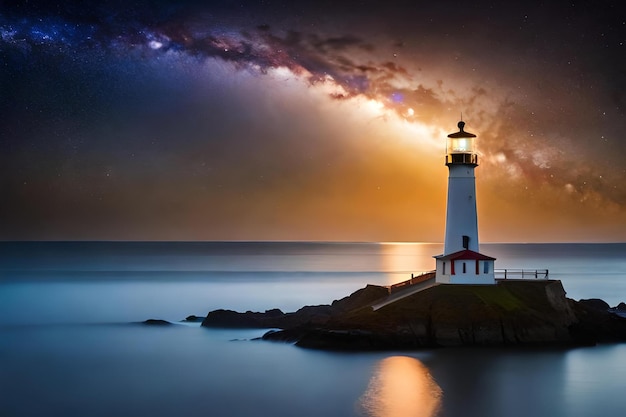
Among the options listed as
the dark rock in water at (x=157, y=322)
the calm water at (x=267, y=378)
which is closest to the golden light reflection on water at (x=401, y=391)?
the calm water at (x=267, y=378)

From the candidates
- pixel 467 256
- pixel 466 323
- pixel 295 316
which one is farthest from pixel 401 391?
pixel 295 316

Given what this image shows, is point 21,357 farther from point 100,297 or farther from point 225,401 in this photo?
point 100,297

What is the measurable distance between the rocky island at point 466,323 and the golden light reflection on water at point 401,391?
1.88 metres

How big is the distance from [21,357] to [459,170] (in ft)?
73.8

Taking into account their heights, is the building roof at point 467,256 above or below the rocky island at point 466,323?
above

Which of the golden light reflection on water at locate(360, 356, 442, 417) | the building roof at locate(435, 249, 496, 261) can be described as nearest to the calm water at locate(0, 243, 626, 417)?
the golden light reflection on water at locate(360, 356, 442, 417)

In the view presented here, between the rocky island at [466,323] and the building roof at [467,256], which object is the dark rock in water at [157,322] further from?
the building roof at [467,256]

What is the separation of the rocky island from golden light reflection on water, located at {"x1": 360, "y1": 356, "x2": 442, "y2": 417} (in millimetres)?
1884

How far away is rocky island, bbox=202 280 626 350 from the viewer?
34438 millimetres

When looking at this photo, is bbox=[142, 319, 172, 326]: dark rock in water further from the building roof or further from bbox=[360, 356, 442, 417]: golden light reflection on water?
bbox=[360, 356, 442, 417]: golden light reflection on water

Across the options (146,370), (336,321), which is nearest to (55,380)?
(146,370)

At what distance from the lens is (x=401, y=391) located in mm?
28938

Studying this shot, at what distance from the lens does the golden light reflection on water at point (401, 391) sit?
88.1 ft

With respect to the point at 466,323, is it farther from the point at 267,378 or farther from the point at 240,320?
the point at 240,320
